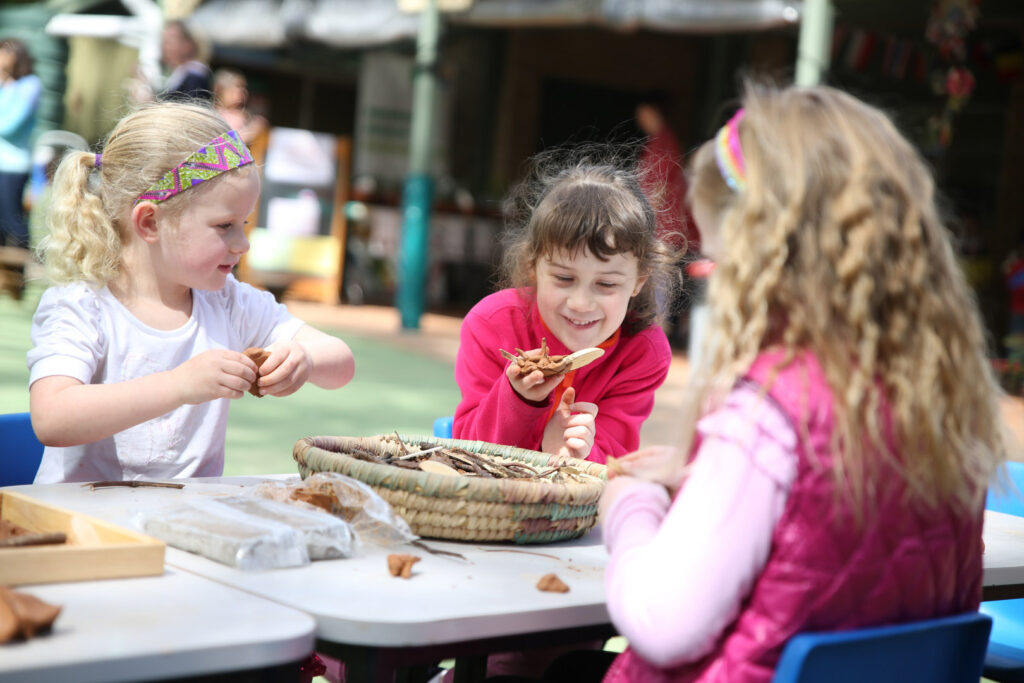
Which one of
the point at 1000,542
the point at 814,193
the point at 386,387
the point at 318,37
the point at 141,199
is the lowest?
the point at 386,387

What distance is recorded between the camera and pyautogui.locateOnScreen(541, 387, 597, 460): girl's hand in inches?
84.7

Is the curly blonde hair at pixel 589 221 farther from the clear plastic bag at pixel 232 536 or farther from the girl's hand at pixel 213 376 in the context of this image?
the clear plastic bag at pixel 232 536

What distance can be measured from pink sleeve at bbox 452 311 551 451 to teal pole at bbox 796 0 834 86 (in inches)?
210

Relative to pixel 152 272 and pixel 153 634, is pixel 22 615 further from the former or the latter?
pixel 152 272

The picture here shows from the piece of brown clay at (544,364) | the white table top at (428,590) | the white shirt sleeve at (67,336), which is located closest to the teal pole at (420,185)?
the white shirt sleeve at (67,336)

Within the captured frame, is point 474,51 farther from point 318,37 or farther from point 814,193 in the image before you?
point 814,193

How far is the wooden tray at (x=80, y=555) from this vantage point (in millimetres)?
1140

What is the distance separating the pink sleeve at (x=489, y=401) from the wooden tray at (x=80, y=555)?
1036 mm

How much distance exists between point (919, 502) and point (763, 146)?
0.43m

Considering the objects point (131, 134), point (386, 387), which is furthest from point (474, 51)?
point (131, 134)

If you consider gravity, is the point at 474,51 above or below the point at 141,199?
above

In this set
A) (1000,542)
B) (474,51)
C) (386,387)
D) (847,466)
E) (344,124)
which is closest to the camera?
(847,466)

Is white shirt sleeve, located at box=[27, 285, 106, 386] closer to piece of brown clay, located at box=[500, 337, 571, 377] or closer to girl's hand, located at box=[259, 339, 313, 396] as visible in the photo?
girl's hand, located at box=[259, 339, 313, 396]

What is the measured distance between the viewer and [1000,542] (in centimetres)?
187
